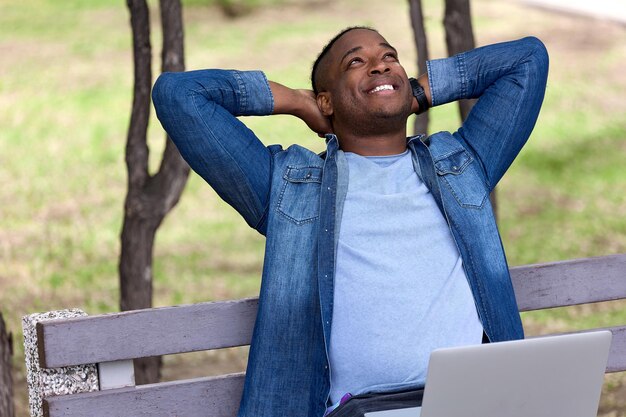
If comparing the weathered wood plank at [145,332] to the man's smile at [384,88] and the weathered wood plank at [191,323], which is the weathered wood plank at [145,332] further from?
the man's smile at [384,88]

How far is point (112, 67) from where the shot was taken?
13.8 meters

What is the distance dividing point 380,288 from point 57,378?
3.02 feet

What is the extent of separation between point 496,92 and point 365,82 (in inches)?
16.8

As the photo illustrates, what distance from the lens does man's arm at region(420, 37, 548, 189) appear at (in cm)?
349

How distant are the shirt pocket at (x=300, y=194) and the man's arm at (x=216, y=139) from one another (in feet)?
0.20

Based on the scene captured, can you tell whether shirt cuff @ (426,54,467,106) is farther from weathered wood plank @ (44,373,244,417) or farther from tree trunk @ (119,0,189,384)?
tree trunk @ (119,0,189,384)

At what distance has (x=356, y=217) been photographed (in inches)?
129

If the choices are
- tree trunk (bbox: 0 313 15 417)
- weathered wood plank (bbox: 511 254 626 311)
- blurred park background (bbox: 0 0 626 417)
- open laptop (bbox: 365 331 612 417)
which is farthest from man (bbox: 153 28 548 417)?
blurred park background (bbox: 0 0 626 417)

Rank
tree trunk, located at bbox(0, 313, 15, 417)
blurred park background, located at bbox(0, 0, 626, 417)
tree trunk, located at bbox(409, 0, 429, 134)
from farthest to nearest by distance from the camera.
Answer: blurred park background, located at bbox(0, 0, 626, 417), tree trunk, located at bbox(409, 0, 429, 134), tree trunk, located at bbox(0, 313, 15, 417)

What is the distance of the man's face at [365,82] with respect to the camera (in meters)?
3.36

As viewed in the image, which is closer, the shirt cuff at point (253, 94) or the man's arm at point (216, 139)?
the man's arm at point (216, 139)

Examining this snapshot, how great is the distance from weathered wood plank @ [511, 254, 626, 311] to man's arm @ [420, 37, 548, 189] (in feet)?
1.06

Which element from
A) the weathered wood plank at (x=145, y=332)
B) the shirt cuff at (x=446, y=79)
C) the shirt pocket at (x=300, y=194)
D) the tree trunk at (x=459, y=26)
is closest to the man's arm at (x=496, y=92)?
the shirt cuff at (x=446, y=79)

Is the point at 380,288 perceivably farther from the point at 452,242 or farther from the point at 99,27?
the point at 99,27
